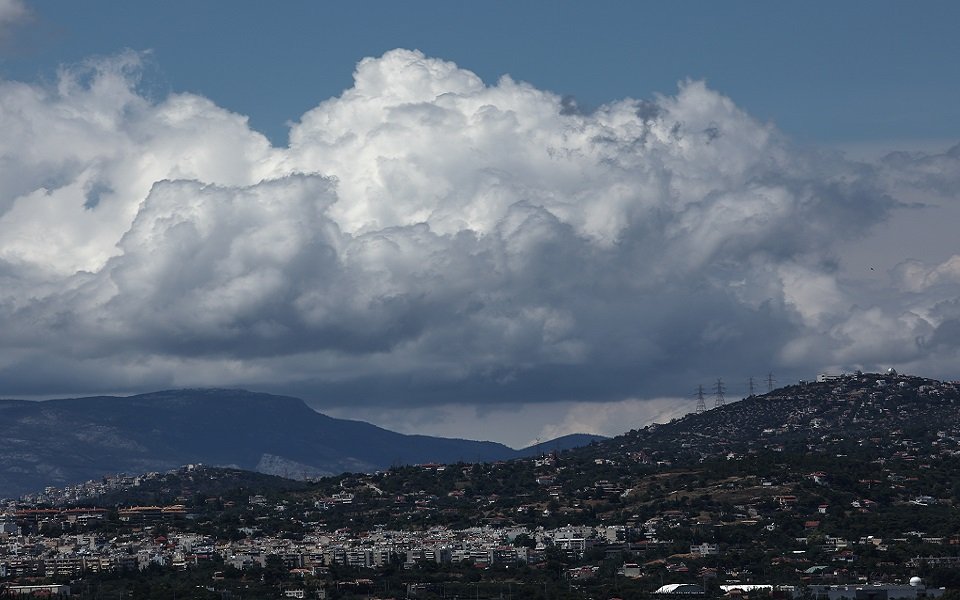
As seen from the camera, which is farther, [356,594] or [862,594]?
[356,594]

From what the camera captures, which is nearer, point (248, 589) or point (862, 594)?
point (862, 594)

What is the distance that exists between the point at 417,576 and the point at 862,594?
1838 inches

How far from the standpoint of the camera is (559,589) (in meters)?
185

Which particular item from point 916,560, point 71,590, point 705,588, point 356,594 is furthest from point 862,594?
point 71,590

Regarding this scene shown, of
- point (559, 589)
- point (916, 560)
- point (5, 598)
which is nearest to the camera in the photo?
point (5, 598)

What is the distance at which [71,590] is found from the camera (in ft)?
620

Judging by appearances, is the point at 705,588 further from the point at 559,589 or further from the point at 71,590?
the point at 71,590

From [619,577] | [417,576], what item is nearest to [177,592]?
[417,576]

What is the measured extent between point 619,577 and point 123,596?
163 ft

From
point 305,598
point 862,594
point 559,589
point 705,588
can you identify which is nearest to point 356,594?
point 305,598

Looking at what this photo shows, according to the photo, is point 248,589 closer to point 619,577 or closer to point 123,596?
point 123,596

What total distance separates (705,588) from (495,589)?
63.3 feet

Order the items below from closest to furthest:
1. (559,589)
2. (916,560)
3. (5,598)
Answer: (5,598) < (559,589) < (916,560)

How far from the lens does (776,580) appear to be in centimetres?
18875
